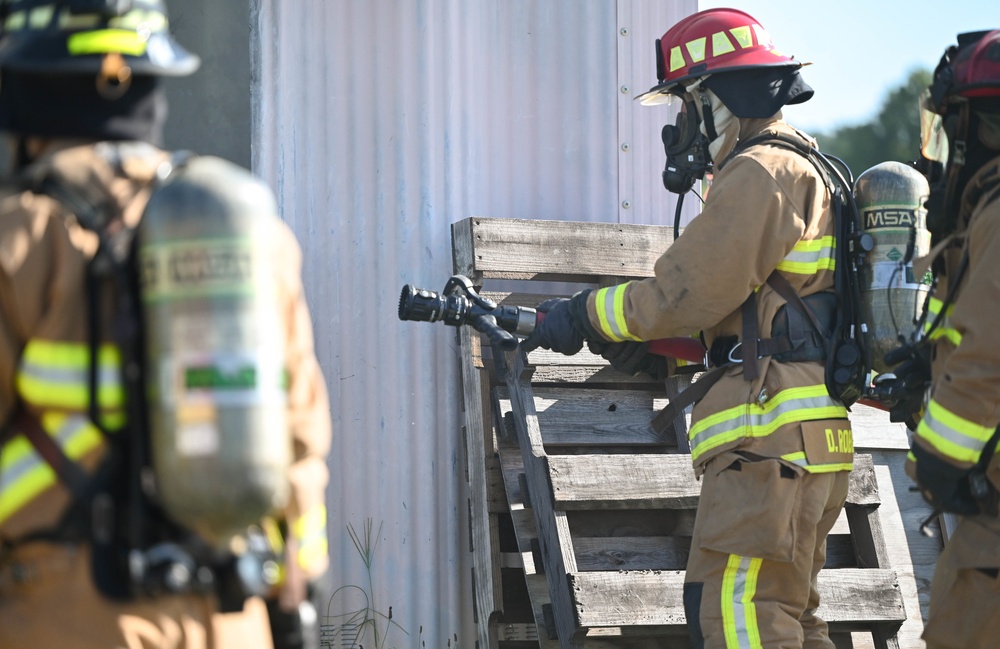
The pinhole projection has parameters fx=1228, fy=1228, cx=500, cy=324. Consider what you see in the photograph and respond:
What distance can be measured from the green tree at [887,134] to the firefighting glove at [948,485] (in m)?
38.4

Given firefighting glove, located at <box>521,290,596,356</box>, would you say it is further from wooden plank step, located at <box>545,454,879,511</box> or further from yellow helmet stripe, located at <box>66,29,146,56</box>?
yellow helmet stripe, located at <box>66,29,146,56</box>

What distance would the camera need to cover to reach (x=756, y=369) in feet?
12.5

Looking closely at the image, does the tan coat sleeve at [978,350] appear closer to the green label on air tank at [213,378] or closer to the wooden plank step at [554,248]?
the green label on air tank at [213,378]

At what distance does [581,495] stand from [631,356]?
1.97 ft

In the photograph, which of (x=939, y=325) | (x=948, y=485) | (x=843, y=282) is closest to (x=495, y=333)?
(x=843, y=282)

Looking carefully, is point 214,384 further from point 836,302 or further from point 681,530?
point 681,530

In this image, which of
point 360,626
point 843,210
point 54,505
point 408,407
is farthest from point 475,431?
point 54,505

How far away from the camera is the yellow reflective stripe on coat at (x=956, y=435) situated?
9.85 ft

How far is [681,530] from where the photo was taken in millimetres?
4961

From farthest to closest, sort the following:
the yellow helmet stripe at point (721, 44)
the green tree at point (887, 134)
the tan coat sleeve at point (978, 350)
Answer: the green tree at point (887, 134), the yellow helmet stripe at point (721, 44), the tan coat sleeve at point (978, 350)

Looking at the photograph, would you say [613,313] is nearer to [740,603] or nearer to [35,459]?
[740,603]

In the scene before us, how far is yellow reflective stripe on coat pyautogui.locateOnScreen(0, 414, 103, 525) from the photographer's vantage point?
1.91m

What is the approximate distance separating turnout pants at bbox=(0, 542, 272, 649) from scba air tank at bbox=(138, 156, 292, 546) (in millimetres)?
173

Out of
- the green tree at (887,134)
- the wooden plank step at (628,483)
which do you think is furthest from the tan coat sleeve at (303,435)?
the green tree at (887,134)
